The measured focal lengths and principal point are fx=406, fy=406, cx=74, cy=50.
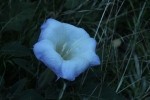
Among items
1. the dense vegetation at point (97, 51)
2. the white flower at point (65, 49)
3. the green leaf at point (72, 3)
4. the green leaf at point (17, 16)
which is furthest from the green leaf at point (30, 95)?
the green leaf at point (72, 3)

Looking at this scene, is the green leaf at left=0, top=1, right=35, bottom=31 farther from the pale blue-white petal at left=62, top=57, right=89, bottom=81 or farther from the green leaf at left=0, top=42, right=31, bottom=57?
the pale blue-white petal at left=62, top=57, right=89, bottom=81

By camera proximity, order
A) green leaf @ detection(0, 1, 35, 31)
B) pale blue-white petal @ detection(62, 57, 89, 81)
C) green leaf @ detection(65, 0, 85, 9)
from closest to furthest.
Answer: pale blue-white petal @ detection(62, 57, 89, 81) < green leaf @ detection(0, 1, 35, 31) < green leaf @ detection(65, 0, 85, 9)

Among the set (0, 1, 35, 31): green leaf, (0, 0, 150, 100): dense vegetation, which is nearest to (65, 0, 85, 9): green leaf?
(0, 0, 150, 100): dense vegetation

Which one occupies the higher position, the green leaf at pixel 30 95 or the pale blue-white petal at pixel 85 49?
the pale blue-white petal at pixel 85 49

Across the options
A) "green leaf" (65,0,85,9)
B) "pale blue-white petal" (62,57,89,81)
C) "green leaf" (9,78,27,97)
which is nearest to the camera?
"pale blue-white petal" (62,57,89,81)

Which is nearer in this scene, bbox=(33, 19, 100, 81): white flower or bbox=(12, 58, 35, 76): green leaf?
bbox=(33, 19, 100, 81): white flower

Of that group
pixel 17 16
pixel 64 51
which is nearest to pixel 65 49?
pixel 64 51

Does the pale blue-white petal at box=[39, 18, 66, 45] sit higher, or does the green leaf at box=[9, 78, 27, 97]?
the pale blue-white petal at box=[39, 18, 66, 45]

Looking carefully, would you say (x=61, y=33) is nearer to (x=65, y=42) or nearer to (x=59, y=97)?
(x=65, y=42)

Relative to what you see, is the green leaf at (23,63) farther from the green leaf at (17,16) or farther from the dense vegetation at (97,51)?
the green leaf at (17,16)
